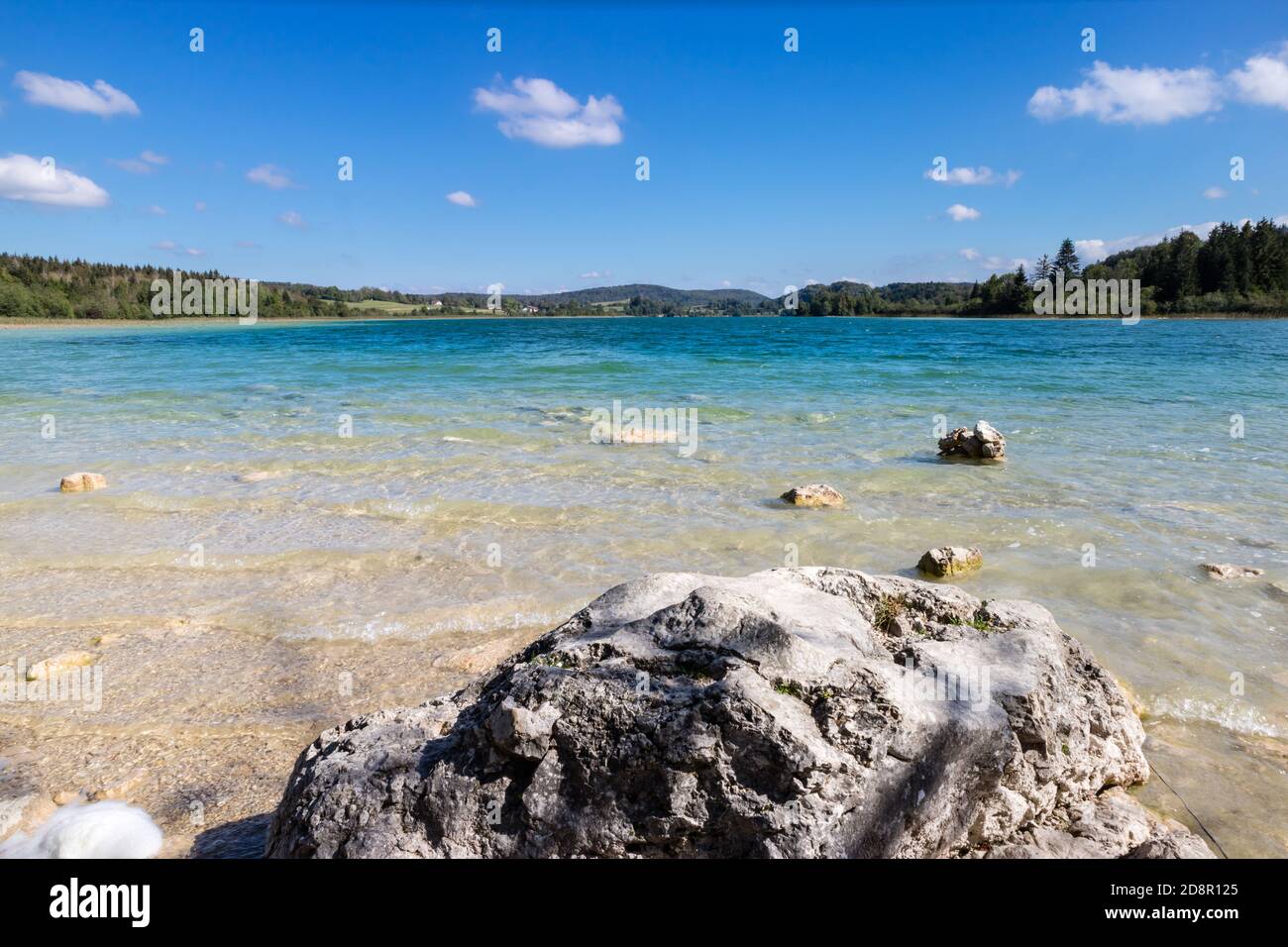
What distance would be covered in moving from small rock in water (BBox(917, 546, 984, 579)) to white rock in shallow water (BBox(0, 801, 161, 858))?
587 cm

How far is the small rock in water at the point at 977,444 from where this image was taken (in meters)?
11.1

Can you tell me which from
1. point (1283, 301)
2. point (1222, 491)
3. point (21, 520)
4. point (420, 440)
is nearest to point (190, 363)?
point (420, 440)

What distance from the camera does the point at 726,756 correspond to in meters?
2.23

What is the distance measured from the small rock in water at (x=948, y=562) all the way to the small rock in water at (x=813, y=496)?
218 cm

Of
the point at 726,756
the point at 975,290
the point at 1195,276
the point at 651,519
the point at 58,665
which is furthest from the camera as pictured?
the point at 975,290

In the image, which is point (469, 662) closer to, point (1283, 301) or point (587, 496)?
point (587, 496)

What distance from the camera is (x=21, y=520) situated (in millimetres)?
8211

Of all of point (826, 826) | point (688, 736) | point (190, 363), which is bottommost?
point (826, 826)

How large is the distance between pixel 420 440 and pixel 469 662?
9.00 m

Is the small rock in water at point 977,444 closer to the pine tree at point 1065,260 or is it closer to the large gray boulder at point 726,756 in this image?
the large gray boulder at point 726,756

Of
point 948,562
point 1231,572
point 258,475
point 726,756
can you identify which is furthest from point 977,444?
point 258,475

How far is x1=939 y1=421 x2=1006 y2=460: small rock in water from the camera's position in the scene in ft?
36.6

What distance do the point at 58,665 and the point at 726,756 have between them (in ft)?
16.0

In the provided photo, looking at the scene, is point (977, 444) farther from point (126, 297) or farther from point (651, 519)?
point (126, 297)
